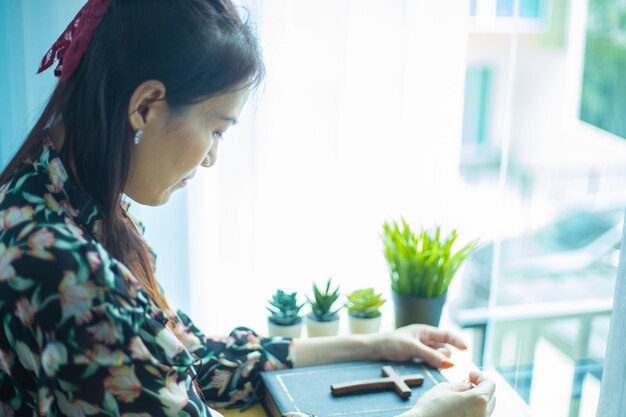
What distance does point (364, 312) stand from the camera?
1.32 metres

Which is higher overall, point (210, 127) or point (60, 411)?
point (210, 127)

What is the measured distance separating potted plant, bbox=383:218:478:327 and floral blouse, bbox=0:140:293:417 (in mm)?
497

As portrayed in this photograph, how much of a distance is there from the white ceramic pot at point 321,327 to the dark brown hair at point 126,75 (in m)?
0.49

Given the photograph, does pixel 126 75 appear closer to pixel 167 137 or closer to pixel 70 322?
pixel 167 137

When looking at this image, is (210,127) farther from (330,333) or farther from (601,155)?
(601,155)

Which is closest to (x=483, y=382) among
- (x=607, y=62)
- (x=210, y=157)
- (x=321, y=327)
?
(x=321, y=327)

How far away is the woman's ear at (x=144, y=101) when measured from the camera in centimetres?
83

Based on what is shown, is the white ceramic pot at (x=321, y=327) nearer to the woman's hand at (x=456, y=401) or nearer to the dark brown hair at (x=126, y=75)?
the woman's hand at (x=456, y=401)

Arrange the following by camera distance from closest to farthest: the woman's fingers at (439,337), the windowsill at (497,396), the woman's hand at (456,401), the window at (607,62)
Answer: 1. the woman's hand at (456,401)
2. the windowsill at (497,396)
3. the woman's fingers at (439,337)
4. the window at (607,62)

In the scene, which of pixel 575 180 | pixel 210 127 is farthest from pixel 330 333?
pixel 575 180

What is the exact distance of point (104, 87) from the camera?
0.83m

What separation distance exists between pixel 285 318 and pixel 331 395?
247 millimetres

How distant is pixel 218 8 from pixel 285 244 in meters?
0.68

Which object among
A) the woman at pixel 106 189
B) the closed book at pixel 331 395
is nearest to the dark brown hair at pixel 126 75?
the woman at pixel 106 189
